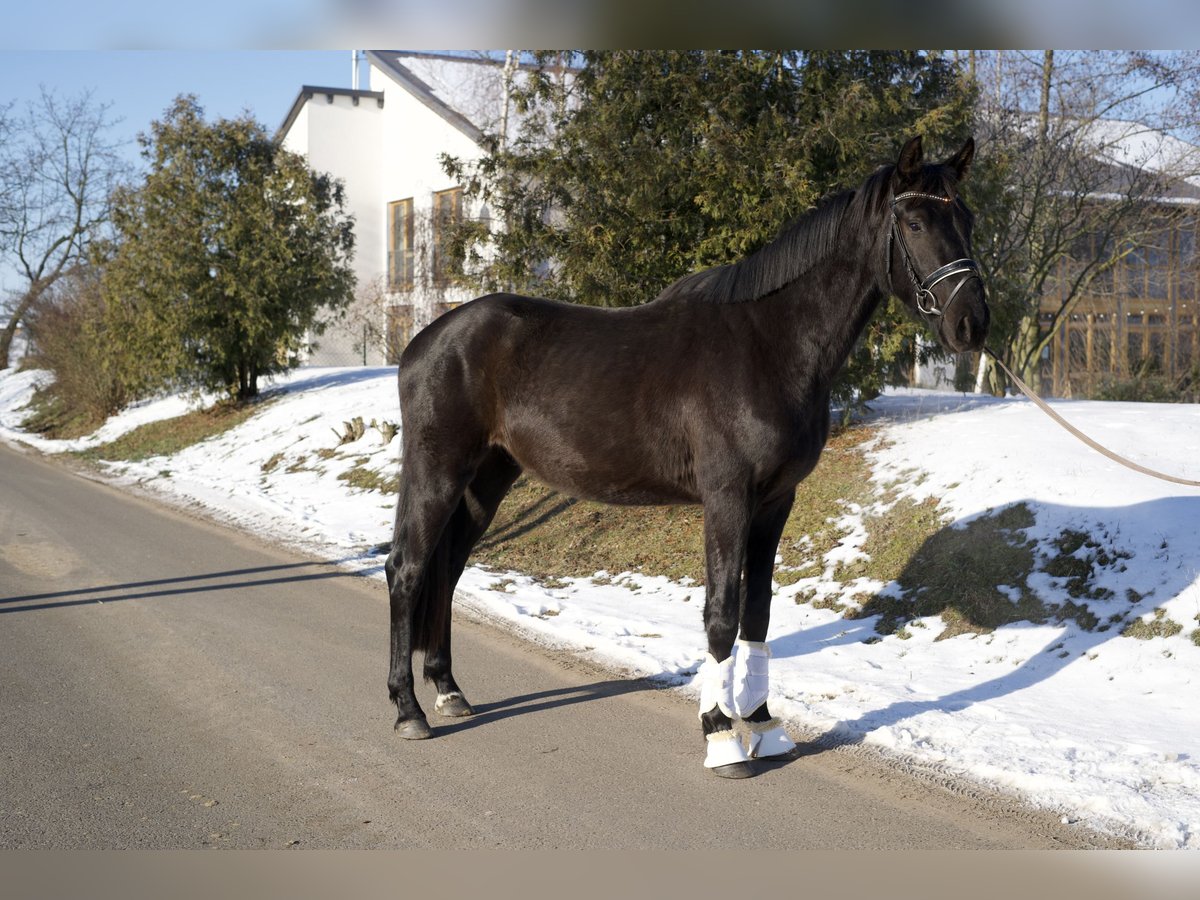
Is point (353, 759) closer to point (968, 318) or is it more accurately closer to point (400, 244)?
point (968, 318)

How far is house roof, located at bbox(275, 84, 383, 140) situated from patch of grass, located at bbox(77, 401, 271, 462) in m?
14.6

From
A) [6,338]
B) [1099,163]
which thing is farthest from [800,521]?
[6,338]

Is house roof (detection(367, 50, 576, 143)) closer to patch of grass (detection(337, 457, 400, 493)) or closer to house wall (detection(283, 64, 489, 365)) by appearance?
house wall (detection(283, 64, 489, 365))

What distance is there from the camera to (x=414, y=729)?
16.6 feet

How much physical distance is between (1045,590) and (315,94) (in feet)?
105

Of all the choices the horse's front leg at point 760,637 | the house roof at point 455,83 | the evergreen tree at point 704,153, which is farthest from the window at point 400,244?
the horse's front leg at point 760,637

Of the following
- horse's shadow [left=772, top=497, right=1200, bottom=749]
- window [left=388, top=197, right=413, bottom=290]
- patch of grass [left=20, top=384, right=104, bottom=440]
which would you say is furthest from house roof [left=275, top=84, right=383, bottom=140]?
horse's shadow [left=772, top=497, right=1200, bottom=749]

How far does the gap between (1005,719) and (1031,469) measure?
342 cm

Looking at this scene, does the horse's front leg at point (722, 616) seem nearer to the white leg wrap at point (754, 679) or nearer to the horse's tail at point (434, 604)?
the white leg wrap at point (754, 679)

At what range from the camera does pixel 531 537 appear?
10305 mm

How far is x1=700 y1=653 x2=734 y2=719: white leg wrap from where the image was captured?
470cm

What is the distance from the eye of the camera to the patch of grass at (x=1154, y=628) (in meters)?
5.94

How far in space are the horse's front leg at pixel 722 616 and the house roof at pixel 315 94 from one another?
104 ft

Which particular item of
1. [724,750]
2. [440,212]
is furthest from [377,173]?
[724,750]
